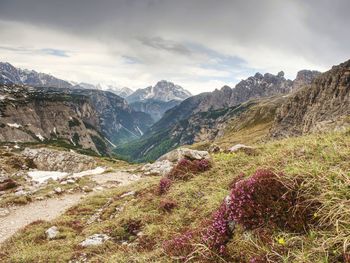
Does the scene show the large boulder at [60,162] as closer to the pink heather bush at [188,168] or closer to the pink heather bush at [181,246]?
the pink heather bush at [188,168]

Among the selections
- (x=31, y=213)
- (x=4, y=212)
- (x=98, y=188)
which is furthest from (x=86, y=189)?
(x=4, y=212)

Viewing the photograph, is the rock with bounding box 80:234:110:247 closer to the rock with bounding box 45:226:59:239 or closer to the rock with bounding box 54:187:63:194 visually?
the rock with bounding box 45:226:59:239

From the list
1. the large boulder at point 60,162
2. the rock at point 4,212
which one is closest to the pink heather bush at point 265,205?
the rock at point 4,212

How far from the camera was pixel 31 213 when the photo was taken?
77.6ft

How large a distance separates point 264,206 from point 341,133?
771cm

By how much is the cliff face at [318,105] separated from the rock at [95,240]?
9776cm

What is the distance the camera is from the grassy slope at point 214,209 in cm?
621

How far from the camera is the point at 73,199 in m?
28.7

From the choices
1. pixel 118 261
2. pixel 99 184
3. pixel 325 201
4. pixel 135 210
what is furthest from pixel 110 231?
pixel 99 184

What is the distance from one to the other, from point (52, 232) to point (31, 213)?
10309 mm

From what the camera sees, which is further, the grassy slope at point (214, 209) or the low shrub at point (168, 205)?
the low shrub at point (168, 205)

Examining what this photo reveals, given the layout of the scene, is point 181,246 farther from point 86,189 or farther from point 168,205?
point 86,189

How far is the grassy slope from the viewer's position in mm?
6215

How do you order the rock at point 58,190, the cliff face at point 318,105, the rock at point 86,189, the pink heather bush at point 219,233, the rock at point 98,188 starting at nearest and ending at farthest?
the pink heather bush at point 219,233 → the rock at point 58,190 → the rock at point 86,189 → the rock at point 98,188 → the cliff face at point 318,105
